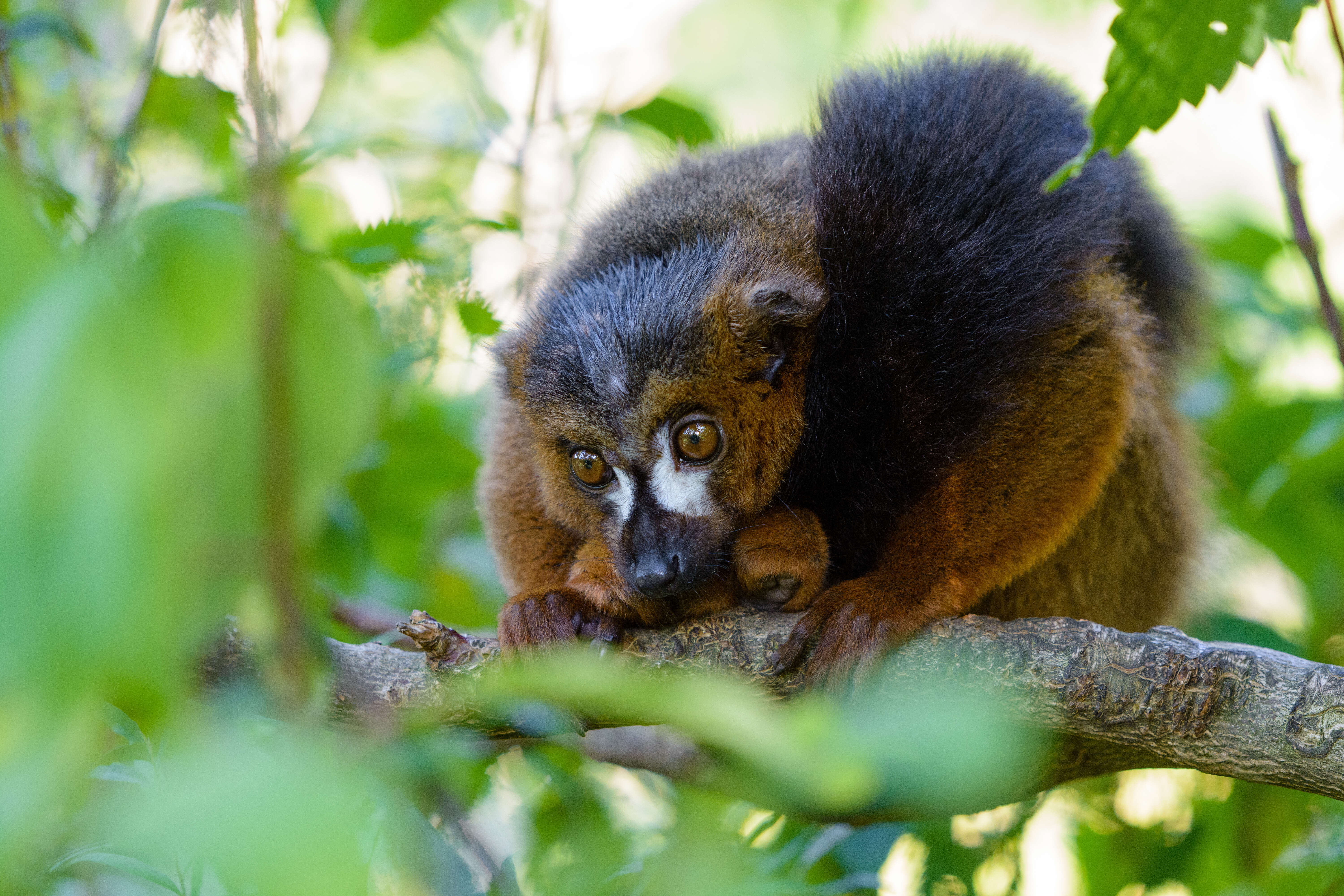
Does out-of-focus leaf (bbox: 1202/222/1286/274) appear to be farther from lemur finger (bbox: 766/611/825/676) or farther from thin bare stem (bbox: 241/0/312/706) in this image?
thin bare stem (bbox: 241/0/312/706)

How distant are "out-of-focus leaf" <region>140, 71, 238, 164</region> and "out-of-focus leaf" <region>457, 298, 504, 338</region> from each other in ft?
2.61

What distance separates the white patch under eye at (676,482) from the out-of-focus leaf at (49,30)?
1948 mm

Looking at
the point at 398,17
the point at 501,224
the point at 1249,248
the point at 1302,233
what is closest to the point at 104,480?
the point at 501,224

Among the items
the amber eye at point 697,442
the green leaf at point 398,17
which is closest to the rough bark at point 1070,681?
the amber eye at point 697,442

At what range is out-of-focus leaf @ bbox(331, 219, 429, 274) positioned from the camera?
9.41ft

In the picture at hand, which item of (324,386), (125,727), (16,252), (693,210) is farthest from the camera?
(693,210)

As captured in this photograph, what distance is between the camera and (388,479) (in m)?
3.97

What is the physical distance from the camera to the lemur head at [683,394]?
2.91 m

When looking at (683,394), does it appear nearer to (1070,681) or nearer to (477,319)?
(477,319)

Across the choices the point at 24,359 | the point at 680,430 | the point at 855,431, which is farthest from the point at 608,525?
the point at 24,359

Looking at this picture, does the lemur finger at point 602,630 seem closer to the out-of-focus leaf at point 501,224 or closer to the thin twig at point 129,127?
the out-of-focus leaf at point 501,224

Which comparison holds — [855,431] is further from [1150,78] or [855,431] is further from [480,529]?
[480,529]

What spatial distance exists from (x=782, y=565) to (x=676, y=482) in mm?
373

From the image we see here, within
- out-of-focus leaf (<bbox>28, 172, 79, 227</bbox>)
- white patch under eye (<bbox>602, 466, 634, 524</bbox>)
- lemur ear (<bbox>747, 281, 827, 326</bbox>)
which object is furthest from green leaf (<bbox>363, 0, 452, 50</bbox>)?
white patch under eye (<bbox>602, 466, 634, 524</bbox>)
